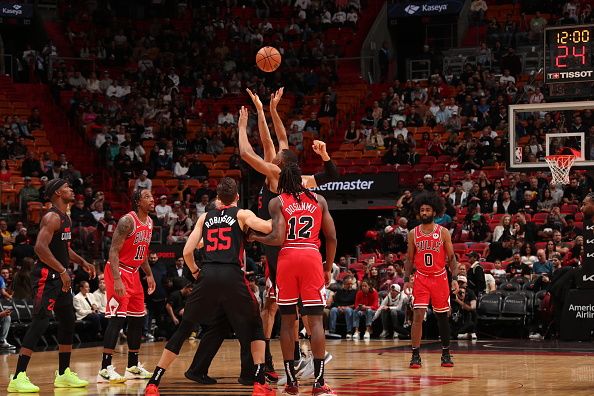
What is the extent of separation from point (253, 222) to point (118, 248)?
2.64 m

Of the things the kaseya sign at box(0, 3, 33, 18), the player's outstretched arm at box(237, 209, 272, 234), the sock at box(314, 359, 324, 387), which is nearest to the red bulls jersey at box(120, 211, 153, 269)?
the player's outstretched arm at box(237, 209, 272, 234)

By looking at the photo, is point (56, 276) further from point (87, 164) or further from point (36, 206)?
point (87, 164)

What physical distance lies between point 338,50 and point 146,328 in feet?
48.5

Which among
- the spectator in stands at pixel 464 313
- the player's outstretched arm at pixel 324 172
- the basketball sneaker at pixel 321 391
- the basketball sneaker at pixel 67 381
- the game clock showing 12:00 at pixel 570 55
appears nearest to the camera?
the basketball sneaker at pixel 321 391

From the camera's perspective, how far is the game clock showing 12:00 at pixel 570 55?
18422 mm

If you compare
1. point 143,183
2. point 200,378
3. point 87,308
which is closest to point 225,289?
point 200,378

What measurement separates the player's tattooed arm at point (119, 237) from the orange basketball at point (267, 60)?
123 inches

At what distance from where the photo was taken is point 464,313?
63.9 ft

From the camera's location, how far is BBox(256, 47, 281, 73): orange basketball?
1377 cm

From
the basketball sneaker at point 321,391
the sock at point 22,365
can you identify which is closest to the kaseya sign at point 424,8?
the sock at point 22,365

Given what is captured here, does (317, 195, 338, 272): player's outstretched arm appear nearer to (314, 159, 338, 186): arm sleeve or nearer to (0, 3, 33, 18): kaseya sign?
(314, 159, 338, 186): arm sleeve

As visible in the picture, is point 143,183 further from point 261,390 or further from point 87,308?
point 261,390

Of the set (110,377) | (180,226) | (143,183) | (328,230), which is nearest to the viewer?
(328,230)

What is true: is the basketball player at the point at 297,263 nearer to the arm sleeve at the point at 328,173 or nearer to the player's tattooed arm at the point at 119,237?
the arm sleeve at the point at 328,173
